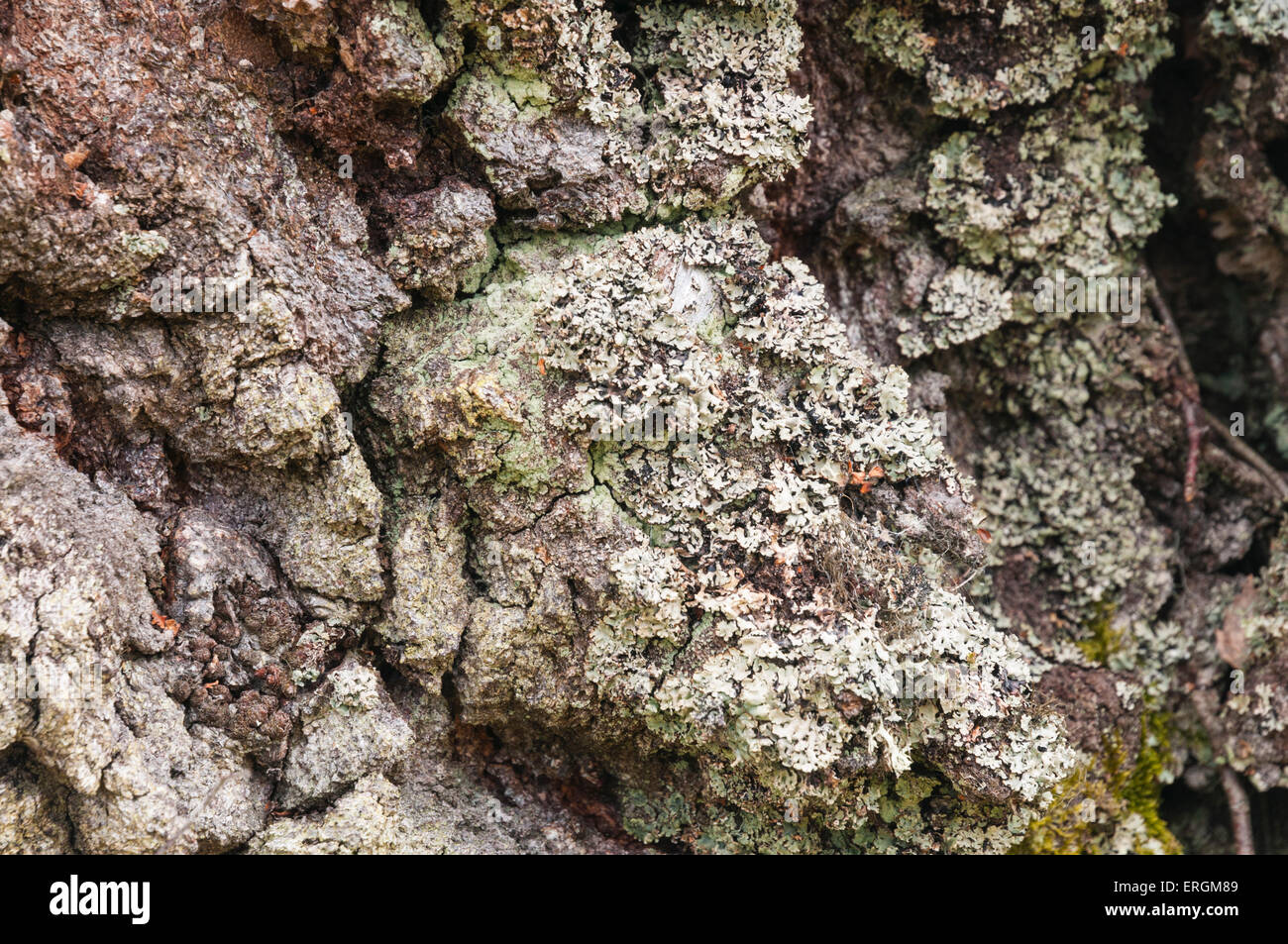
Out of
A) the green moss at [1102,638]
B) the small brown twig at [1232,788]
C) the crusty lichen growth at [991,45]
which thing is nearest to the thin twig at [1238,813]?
the small brown twig at [1232,788]

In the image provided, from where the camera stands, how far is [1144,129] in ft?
11.4

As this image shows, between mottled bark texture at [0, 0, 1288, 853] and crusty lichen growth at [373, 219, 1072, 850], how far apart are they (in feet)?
0.04

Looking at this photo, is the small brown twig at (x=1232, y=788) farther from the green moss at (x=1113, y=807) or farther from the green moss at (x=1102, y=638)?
the green moss at (x=1102, y=638)

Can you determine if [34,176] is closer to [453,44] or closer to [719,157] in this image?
[453,44]

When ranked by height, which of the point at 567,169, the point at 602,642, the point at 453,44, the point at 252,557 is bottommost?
the point at 602,642

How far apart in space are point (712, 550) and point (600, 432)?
0.48 metres

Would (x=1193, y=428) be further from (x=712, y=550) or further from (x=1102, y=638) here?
(x=712, y=550)

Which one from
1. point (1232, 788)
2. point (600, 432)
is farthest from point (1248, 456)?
point (600, 432)

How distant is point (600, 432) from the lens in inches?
109

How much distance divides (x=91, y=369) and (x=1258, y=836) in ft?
13.5

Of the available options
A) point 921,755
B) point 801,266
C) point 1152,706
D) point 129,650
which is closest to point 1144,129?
point 801,266

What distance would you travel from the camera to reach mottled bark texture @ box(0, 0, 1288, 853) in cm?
247

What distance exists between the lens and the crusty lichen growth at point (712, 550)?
2.75m

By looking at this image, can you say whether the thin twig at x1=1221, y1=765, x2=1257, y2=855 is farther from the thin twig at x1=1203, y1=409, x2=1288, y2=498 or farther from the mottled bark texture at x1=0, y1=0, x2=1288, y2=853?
the thin twig at x1=1203, y1=409, x2=1288, y2=498
